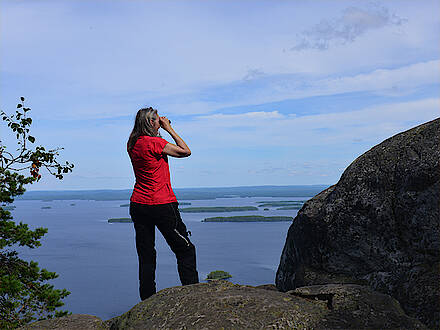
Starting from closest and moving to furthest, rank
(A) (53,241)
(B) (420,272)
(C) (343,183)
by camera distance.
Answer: (B) (420,272), (C) (343,183), (A) (53,241)

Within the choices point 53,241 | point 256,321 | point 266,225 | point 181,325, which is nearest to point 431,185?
point 256,321

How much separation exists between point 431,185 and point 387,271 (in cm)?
167

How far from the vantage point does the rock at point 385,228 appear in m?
7.17

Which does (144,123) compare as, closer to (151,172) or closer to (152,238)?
(151,172)

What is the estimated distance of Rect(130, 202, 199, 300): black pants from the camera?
263 inches

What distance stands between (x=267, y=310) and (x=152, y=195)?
2517mm

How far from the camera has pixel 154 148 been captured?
21.8 feet

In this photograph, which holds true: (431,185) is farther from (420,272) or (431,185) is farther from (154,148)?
(154,148)

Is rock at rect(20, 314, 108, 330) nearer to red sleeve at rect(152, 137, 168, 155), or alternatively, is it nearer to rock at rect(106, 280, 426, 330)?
rock at rect(106, 280, 426, 330)

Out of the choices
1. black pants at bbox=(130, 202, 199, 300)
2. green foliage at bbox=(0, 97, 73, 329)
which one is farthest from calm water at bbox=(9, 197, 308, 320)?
black pants at bbox=(130, 202, 199, 300)

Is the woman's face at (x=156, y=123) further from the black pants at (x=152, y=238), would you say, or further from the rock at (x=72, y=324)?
the rock at (x=72, y=324)

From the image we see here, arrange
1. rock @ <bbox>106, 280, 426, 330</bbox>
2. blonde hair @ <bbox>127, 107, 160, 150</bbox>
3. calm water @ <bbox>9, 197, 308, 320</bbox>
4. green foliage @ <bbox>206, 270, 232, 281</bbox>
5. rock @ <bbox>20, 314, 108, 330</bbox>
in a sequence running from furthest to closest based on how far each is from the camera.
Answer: green foliage @ <bbox>206, 270, 232, 281</bbox> < calm water @ <bbox>9, 197, 308, 320</bbox> < blonde hair @ <bbox>127, 107, 160, 150</bbox> < rock @ <bbox>20, 314, 108, 330</bbox> < rock @ <bbox>106, 280, 426, 330</bbox>

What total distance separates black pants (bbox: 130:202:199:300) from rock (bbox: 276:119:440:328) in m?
2.94

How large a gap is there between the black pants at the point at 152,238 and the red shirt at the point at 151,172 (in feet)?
0.39
